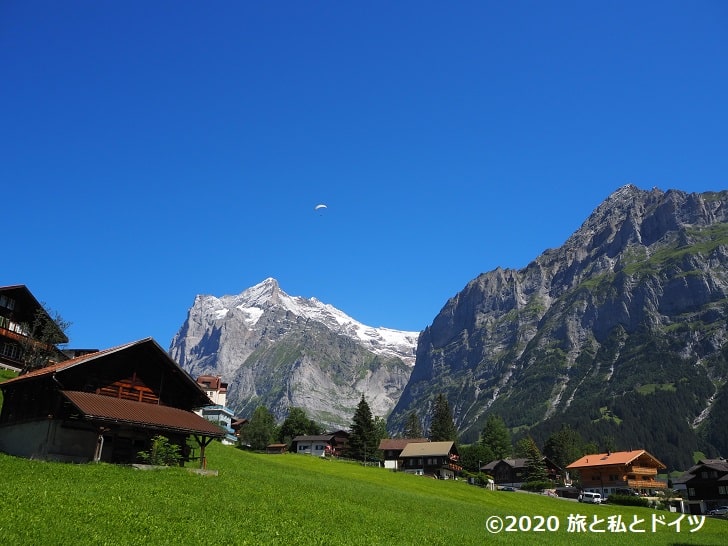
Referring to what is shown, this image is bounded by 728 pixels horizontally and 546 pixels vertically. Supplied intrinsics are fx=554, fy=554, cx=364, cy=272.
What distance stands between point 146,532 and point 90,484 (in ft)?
33.7

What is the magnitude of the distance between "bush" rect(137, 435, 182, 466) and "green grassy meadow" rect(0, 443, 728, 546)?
6.64 ft

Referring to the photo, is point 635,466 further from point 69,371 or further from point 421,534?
point 69,371

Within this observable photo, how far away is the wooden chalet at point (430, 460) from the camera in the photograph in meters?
128

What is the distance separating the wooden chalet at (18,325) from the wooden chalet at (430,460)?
8268 centimetres

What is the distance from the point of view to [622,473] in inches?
4739

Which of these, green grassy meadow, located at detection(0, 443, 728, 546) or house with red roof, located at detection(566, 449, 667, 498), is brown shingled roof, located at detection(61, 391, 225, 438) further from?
house with red roof, located at detection(566, 449, 667, 498)

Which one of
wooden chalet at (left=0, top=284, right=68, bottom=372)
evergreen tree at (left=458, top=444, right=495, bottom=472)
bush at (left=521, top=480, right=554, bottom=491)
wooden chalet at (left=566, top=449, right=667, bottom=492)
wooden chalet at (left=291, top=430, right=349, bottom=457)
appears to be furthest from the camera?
evergreen tree at (left=458, top=444, right=495, bottom=472)

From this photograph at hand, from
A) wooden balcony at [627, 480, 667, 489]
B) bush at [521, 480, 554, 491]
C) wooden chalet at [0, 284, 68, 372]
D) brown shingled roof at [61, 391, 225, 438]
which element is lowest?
bush at [521, 480, 554, 491]

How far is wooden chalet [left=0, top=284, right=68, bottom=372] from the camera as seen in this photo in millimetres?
69188

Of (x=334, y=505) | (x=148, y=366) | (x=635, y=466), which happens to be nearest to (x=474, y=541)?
(x=334, y=505)

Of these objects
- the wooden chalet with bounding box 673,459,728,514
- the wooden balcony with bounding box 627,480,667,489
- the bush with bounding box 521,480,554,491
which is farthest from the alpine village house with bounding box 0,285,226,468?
the wooden balcony with bounding box 627,480,667,489

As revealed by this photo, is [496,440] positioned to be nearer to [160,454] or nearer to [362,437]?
[362,437]

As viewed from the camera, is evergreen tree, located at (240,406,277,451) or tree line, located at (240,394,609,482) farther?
evergreen tree, located at (240,406,277,451)

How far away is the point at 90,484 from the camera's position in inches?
1085
